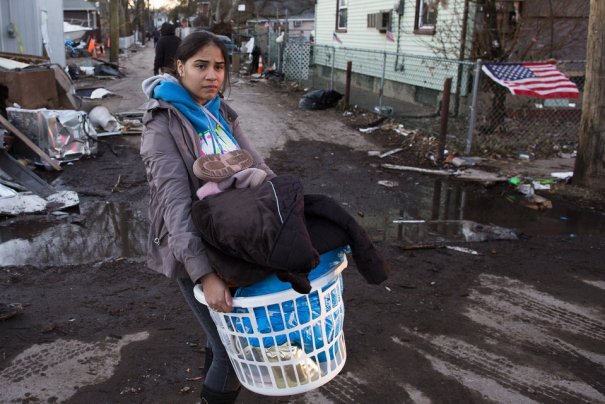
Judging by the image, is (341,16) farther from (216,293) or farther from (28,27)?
(216,293)

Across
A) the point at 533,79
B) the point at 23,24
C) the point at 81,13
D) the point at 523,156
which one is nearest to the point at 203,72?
the point at 533,79

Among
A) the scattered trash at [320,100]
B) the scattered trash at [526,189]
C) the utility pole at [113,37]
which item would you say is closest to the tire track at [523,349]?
the scattered trash at [526,189]

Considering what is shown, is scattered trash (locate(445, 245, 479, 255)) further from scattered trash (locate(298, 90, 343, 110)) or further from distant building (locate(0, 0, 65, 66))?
distant building (locate(0, 0, 65, 66))

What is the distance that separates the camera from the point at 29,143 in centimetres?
809

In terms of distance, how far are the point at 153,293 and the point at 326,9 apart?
63.6ft

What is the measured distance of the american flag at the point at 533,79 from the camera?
8586 millimetres

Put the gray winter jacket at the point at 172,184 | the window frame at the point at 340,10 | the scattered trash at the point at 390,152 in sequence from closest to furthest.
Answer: the gray winter jacket at the point at 172,184 < the scattered trash at the point at 390,152 < the window frame at the point at 340,10

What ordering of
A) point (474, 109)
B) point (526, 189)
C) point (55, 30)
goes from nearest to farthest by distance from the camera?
point (526, 189) < point (474, 109) < point (55, 30)

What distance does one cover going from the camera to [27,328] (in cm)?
389

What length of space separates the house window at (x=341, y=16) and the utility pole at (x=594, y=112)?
13.4 m

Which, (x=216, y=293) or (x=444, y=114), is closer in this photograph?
(x=216, y=293)

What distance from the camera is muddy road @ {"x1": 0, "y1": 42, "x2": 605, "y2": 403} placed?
3.31m

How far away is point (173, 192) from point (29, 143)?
6.89m

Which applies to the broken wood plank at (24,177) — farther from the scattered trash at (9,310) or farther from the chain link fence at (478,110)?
the chain link fence at (478,110)
